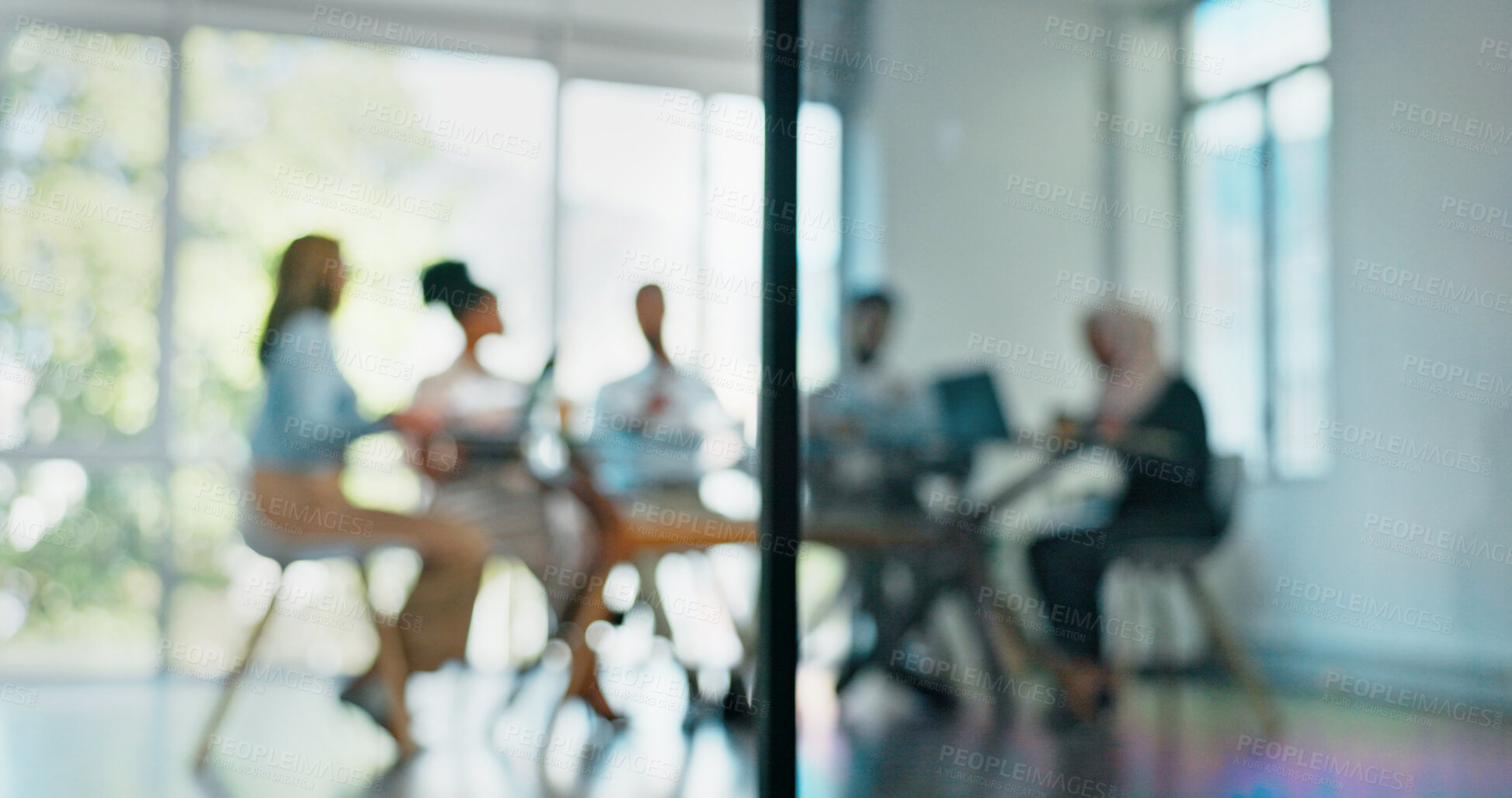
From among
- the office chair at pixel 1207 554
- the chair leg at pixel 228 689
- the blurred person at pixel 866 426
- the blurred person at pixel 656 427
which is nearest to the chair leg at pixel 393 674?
the chair leg at pixel 228 689

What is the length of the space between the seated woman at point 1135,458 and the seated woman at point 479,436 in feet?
4.84

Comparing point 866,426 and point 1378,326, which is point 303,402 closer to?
point 866,426

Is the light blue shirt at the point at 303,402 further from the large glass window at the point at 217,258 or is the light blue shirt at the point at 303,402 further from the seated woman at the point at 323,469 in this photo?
the large glass window at the point at 217,258

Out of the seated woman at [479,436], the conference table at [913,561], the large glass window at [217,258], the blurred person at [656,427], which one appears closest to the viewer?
the conference table at [913,561]

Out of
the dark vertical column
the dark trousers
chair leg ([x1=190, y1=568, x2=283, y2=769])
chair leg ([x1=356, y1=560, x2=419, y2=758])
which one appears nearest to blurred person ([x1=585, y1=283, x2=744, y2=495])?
chair leg ([x1=356, y1=560, x2=419, y2=758])

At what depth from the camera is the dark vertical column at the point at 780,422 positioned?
4.03ft

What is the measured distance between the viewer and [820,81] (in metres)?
1.25

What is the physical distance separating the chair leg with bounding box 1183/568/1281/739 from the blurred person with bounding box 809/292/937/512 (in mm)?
300

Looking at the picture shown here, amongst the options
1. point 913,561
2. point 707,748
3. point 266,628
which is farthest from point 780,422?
point 266,628

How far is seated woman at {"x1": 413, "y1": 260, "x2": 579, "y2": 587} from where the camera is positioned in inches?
93.0

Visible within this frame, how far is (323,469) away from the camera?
210 centimetres

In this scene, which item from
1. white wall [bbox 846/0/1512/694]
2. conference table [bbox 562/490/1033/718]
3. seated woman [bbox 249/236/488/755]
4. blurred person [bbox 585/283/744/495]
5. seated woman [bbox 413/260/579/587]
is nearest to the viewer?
white wall [bbox 846/0/1512/694]

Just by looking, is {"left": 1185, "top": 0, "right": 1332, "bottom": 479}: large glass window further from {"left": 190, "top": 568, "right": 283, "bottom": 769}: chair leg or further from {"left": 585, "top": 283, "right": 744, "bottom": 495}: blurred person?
{"left": 190, "top": 568, "right": 283, "bottom": 769}: chair leg

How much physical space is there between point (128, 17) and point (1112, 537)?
12.4 ft
